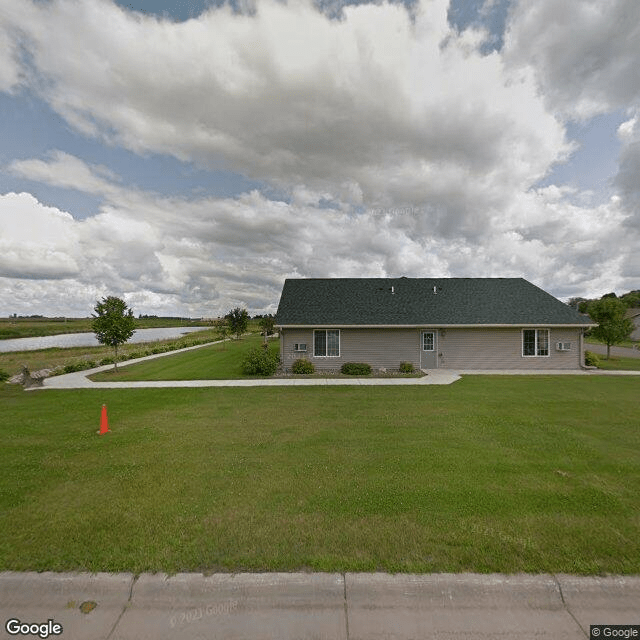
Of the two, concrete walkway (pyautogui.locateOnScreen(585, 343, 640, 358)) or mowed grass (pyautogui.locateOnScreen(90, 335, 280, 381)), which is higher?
concrete walkway (pyautogui.locateOnScreen(585, 343, 640, 358))

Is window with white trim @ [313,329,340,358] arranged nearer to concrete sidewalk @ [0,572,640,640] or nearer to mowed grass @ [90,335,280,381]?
mowed grass @ [90,335,280,381]

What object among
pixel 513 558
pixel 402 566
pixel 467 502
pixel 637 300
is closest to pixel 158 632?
pixel 402 566

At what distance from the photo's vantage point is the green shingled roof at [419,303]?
736 inches

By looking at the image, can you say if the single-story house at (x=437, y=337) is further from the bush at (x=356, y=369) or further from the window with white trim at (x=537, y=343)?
the bush at (x=356, y=369)

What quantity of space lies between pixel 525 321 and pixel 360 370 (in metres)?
9.81

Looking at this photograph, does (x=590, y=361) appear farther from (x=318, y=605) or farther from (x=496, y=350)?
(x=318, y=605)

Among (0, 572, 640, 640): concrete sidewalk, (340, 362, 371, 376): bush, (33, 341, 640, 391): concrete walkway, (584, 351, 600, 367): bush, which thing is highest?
(584, 351, 600, 367): bush

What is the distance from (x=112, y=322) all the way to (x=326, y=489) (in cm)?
1794

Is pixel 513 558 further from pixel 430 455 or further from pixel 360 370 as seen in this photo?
pixel 360 370

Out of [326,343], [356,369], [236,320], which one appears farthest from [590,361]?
[236,320]

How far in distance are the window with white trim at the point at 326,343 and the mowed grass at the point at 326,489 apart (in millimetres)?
8316

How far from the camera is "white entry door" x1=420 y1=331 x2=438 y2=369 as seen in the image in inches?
743

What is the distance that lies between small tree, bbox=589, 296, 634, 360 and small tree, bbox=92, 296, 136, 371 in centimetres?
2991

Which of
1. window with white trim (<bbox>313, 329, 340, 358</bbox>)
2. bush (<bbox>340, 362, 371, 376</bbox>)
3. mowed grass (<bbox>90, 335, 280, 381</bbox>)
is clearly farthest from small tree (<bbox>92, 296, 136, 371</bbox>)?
bush (<bbox>340, 362, 371, 376</bbox>)
